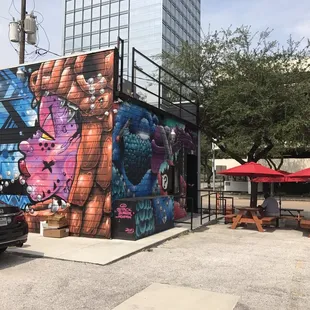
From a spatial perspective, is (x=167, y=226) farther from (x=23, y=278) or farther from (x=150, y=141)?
(x=23, y=278)

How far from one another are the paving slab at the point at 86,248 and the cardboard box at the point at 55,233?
0.19m

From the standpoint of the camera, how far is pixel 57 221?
10.4 metres

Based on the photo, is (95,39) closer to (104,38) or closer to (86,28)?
(104,38)

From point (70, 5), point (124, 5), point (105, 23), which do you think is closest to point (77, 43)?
point (105, 23)

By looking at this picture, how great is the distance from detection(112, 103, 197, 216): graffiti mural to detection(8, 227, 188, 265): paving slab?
144cm

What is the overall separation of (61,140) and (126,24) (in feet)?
147

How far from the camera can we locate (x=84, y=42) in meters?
53.7

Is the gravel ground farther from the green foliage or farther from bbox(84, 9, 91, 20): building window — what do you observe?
bbox(84, 9, 91, 20): building window

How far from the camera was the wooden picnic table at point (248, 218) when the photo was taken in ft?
40.5

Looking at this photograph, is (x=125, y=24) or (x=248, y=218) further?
(x=125, y=24)

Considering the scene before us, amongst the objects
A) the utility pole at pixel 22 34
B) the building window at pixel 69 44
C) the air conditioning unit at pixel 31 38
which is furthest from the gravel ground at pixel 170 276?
the building window at pixel 69 44

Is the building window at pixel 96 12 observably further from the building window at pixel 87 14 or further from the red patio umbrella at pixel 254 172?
the red patio umbrella at pixel 254 172

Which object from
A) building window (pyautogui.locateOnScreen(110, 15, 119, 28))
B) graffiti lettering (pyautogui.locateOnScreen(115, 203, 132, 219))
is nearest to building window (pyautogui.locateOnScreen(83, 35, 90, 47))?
building window (pyautogui.locateOnScreen(110, 15, 119, 28))

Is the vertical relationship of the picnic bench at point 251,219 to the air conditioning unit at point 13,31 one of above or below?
below
